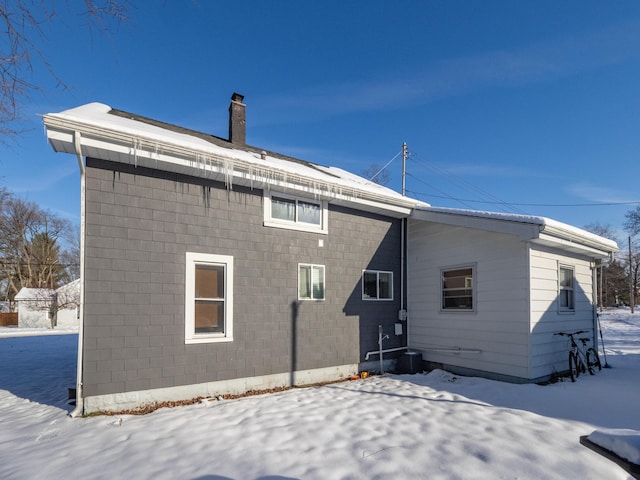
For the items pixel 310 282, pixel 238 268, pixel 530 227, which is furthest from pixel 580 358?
pixel 238 268

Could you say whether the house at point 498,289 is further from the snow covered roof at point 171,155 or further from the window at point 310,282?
the window at point 310,282

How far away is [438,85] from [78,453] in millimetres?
11965

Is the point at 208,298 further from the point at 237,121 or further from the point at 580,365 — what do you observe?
the point at 580,365

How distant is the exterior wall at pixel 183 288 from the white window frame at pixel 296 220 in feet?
0.39

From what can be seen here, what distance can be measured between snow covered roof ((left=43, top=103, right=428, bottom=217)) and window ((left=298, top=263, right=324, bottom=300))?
53.7 inches

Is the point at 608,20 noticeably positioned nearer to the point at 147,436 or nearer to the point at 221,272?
the point at 221,272

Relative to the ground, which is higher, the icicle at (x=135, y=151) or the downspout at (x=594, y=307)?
the icicle at (x=135, y=151)

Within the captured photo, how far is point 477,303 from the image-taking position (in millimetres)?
6859

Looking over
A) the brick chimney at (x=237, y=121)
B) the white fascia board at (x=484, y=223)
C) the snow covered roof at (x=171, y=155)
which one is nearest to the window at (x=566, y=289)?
the white fascia board at (x=484, y=223)

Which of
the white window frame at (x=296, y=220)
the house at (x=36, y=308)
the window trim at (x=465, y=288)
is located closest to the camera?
the white window frame at (x=296, y=220)

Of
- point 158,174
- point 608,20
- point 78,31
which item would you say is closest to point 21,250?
point 158,174

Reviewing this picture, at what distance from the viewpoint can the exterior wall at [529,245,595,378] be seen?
245 inches

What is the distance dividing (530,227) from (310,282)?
3.81 meters

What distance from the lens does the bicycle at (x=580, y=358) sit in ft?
21.7
